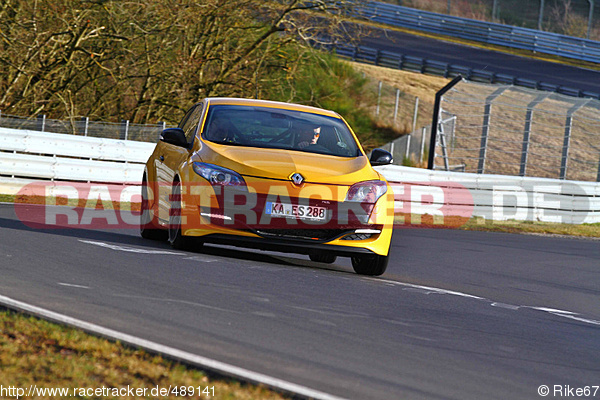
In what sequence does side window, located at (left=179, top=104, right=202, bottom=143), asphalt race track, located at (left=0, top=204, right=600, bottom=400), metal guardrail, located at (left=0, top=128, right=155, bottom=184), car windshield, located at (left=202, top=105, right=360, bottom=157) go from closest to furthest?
asphalt race track, located at (left=0, top=204, right=600, bottom=400), car windshield, located at (left=202, top=105, right=360, bottom=157), side window, located at (left=179, top=104, right=202, bottom=143), metal guardrail, located at (left=0, top=128, right=155, bottom=184)

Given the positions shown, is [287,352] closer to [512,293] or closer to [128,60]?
[512,293]

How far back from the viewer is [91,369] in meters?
4.29

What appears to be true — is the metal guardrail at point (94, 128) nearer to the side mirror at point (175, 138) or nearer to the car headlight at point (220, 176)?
the side mirror at point (175, 138)

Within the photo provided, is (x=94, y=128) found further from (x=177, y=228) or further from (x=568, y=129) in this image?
(x=568, y=129)

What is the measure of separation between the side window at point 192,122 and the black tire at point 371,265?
2.07m

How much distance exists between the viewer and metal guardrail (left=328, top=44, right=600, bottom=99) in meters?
40.9

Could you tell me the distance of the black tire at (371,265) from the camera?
29.7ft

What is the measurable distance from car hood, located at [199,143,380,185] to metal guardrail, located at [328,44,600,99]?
107 ft

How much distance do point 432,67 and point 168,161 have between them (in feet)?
117

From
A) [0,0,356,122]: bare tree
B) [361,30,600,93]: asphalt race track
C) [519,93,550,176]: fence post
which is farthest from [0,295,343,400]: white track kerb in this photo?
[361,30,600,93]: asphalt race track

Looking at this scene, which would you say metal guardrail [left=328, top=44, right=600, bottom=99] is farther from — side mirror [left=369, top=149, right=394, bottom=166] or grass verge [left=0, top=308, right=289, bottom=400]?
grass verge [left=0, top=308, right=289, bottom=400]

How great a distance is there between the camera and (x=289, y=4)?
2272cm

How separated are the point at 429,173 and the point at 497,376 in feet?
48.7

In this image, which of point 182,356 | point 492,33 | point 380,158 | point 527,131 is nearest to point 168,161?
point 380,158
